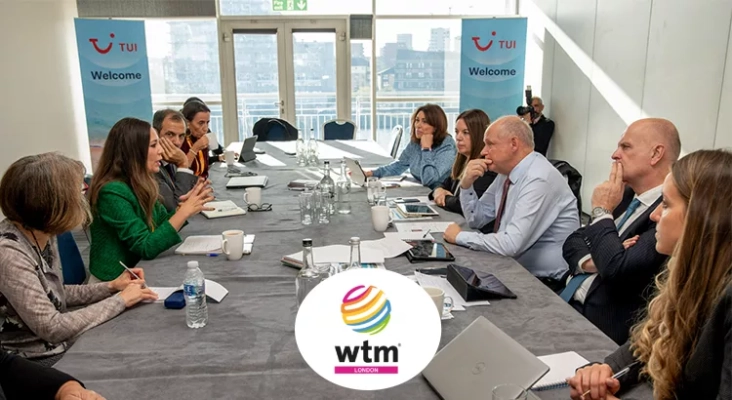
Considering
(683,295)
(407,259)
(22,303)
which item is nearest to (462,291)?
(407,259)

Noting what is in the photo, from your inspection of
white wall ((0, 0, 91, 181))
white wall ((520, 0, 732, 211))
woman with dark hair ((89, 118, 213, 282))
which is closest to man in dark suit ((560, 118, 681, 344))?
woman with dark hair ((89, 118, 213, 282))

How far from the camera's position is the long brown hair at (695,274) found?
3.67 feet

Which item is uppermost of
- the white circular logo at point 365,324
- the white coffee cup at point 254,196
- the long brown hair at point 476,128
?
the long brown hair at point 476,128

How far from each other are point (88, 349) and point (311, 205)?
1.45 m

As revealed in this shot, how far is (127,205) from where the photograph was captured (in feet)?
7.45

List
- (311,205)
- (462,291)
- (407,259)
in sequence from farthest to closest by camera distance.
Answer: (311,205)
(407,259)
(462,291)

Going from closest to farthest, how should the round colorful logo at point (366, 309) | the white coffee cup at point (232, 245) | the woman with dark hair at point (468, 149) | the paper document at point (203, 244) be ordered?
the round colorful logo at point (366, 309)
the white coffee cup at point (232, 245)
the paper document at point (203, 244)
the woman with dark hair at point (468, 149)

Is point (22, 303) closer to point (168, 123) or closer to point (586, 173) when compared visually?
point (168, 123)

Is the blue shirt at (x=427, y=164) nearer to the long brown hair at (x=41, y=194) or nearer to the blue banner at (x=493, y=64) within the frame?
the long brown hair at (x=41, y=194)

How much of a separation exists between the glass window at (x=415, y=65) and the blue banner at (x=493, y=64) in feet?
2.24

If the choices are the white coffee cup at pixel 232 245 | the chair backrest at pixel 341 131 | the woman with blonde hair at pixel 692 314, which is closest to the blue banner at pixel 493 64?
the chair backrest at pixel 341 131

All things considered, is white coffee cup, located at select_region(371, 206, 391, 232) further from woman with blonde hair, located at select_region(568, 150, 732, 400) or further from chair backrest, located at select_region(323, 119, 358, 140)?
chair backrest, located at select_region(323, 119, 358, 140)

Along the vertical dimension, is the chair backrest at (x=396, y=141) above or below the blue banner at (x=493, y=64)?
below

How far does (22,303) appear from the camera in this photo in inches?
62.6
